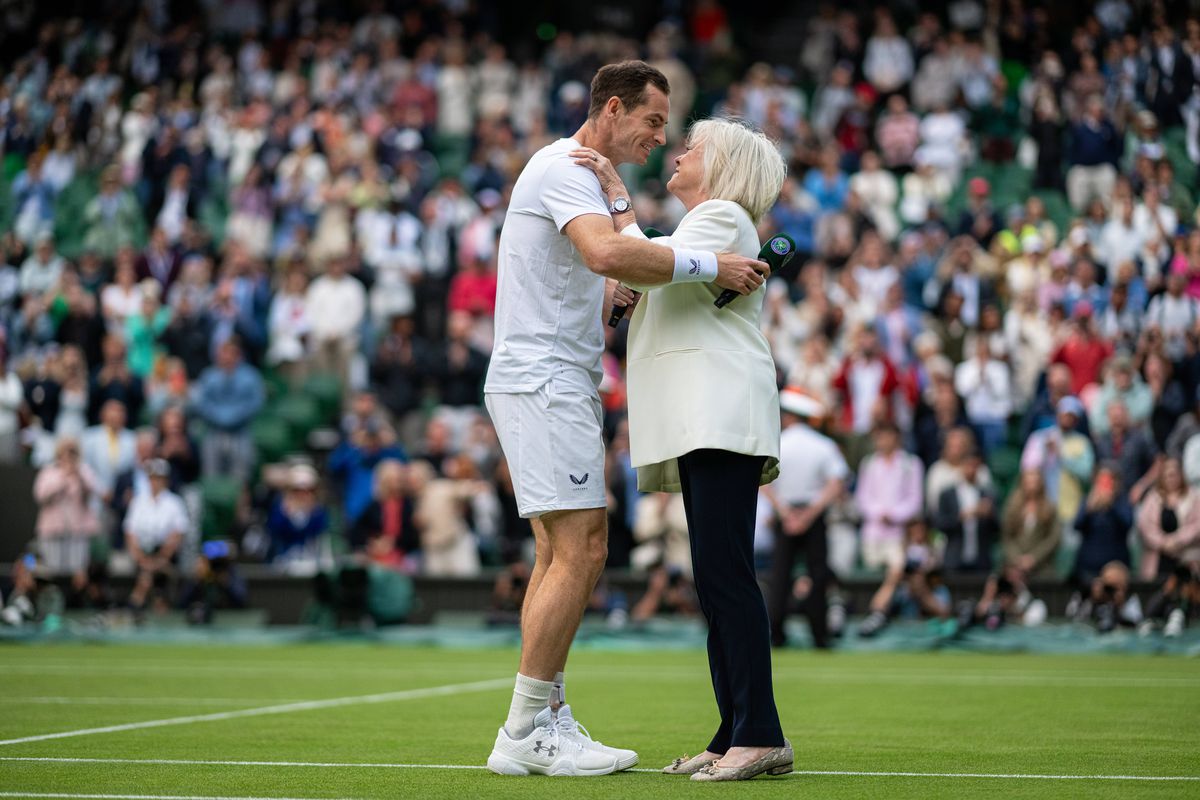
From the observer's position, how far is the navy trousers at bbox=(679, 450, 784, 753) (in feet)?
19.2

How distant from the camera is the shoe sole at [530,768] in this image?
600cm

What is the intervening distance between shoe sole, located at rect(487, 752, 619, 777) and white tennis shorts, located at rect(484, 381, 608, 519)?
0.85 m

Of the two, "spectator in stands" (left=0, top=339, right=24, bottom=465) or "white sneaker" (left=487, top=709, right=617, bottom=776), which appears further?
"spectator in stands" (left=0, top=339, right=24, bottom=465)

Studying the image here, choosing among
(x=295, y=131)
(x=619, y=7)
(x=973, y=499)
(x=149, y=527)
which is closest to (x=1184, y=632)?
(x=973, y=499)

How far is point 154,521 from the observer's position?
1844 centimetres

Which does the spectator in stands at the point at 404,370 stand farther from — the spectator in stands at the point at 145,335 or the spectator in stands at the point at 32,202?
the spectator in stands at the point at 32,202

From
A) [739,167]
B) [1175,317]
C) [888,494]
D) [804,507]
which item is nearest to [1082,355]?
[1175,317]

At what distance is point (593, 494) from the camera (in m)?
6.13

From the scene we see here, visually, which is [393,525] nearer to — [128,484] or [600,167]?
[128,484]

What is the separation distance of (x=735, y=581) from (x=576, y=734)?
2.78 ft

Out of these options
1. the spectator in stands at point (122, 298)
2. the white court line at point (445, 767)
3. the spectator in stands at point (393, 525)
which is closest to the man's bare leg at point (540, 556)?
the white court line at point (445, 767)

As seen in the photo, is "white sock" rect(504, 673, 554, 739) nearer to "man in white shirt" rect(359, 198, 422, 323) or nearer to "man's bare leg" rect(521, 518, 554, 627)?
"man's bare leg" rect(521, 518, 554, 627)

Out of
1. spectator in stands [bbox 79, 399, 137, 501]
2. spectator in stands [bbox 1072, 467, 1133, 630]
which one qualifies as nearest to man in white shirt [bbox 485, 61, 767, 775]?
spectator in stands [bbox 1072, 467, 1133, 630]

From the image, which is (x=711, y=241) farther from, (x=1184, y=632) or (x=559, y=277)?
(x=1184, y=632)
